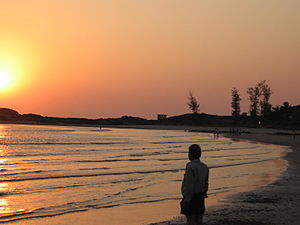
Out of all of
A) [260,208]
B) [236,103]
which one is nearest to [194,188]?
[260,208]

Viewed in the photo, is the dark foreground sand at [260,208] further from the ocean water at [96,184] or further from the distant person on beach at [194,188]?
the distant person on beach at [194,188]

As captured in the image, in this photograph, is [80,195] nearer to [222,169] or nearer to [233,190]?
[233,190]

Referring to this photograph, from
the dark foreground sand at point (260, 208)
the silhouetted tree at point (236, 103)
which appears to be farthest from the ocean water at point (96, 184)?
the silhouetted tree at point (236, 103)

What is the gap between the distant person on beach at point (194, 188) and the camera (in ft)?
24.7

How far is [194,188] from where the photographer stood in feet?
25.0

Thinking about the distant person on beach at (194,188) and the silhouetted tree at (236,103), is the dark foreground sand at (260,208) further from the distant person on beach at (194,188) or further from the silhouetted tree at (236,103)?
the silhouetted tree at (236,103)

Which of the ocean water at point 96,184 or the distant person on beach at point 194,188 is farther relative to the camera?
the ocean water at point 96,184

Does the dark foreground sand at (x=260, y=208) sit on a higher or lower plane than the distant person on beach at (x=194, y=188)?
lower

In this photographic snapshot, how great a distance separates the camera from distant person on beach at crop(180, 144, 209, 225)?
7.54 m

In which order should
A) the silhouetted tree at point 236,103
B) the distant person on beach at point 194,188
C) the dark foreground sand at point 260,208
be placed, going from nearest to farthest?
the distant person on beach at point 194,188 < the dark foreground sand at point 260,208 < the silhouetted tree at point 236,103

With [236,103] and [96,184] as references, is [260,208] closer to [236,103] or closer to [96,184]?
[96,184]

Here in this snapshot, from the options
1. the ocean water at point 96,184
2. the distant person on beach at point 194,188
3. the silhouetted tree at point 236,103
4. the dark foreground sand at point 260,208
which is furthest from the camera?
the silhouetted tree at point 236,103

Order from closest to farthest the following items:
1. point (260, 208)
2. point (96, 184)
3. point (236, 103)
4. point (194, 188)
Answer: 1. point (194, 188)
2. point (260, 208)
3. point (96, 184)
4. point (236, 103)

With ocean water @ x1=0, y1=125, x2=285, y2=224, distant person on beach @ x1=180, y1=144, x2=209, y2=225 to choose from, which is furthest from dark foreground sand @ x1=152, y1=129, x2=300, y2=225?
distant person on beach @ x1=180, y1=144, x2=209, y2=225
